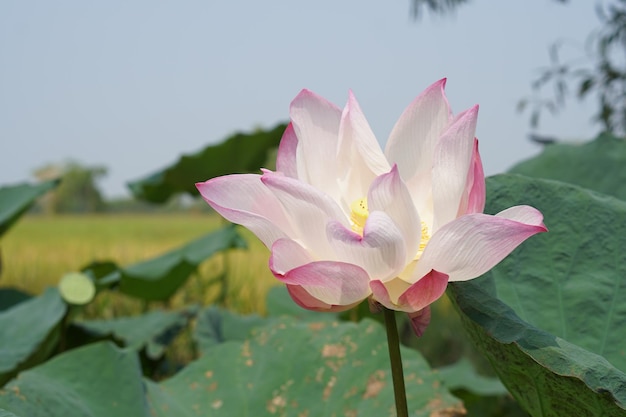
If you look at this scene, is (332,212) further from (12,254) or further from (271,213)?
(12,254)

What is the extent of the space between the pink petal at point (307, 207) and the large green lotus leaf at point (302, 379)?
0.37m

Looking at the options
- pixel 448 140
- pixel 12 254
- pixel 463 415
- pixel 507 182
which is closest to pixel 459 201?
pixel 448 140

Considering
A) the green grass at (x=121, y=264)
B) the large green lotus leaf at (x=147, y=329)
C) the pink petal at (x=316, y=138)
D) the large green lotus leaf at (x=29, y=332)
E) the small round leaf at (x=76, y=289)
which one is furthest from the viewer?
Result: the green grass at (x=121, y=264)

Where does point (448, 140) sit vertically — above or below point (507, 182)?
above

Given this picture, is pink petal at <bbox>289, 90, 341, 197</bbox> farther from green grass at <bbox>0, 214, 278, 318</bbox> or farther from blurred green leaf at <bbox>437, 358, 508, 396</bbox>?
green grass at <bbox>0, 214, 278, 318</bbox>

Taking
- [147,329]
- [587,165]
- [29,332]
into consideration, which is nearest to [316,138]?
[587,165]

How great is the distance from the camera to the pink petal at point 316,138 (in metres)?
0.52

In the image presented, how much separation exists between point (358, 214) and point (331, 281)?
10 cm

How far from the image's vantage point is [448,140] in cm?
45

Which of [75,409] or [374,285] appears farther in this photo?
[75,409]

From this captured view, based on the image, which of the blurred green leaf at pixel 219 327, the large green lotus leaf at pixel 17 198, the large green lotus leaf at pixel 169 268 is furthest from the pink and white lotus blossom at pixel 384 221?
the large green lotus leaf at pixel 17 198

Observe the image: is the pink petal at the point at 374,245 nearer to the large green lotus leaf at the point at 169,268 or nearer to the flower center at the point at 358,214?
the flower center at the point at 358,214

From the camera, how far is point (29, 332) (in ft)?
3.97

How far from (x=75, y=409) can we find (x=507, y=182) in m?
0.50
